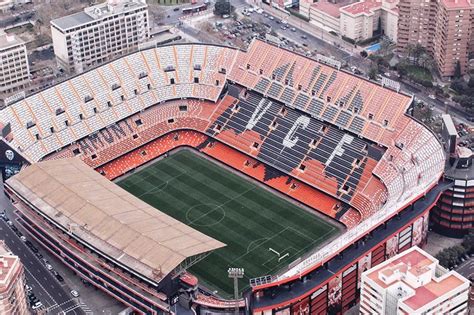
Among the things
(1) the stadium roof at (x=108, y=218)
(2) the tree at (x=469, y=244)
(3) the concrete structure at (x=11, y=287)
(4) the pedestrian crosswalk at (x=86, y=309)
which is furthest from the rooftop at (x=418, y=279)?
(3) the concrete structure at (x=11, y=287)

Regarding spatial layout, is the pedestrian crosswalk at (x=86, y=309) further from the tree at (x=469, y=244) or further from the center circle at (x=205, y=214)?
the tree at (x=469, y=244)

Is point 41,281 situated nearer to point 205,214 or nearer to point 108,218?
point 108,218

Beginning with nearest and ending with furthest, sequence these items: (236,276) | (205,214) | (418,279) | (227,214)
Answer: (418,279) < (236,276) < (227,214) < (205,214)

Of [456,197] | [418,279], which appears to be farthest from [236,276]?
[456,197]

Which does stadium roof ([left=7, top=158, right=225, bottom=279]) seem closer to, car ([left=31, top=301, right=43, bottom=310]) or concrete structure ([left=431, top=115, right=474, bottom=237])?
car ([left=31, top=301, right=43, bottom=310])

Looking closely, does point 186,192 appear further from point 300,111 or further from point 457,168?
point 457,168

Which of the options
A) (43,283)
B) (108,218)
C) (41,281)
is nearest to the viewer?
(108,218)

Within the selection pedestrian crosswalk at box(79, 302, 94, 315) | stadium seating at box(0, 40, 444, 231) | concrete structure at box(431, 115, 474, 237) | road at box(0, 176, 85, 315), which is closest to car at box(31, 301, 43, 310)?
road at box(0, 176, 85, 315)
